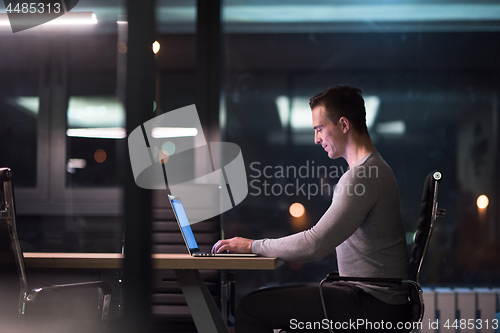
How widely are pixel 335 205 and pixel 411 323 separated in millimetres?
515

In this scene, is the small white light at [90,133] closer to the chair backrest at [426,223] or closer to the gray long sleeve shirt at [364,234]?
the gray long sleeve shirt at [364,234]

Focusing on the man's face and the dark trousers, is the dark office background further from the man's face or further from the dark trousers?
the dark trousers

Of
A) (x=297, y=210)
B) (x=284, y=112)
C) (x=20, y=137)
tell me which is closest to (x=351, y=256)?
(x=297, y=210)

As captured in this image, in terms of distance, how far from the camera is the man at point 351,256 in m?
1.65

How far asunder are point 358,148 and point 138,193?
1.40 metres

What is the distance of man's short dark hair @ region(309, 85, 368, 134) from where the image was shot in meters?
1.86

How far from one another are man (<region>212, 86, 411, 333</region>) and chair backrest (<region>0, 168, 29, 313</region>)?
0.82 m

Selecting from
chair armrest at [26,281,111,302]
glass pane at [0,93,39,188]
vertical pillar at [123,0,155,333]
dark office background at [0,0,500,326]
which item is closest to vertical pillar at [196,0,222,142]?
dark office background at [0,0,500,326]

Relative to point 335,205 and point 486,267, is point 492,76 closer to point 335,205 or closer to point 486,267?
point 486,267

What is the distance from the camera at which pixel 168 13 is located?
3807mm

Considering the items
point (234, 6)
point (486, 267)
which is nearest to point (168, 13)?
point (234, 6)

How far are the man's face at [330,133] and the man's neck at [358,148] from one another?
0.10 feet

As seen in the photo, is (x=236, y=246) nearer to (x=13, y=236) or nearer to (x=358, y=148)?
(x=358, y=148)

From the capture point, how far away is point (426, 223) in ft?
5.74
